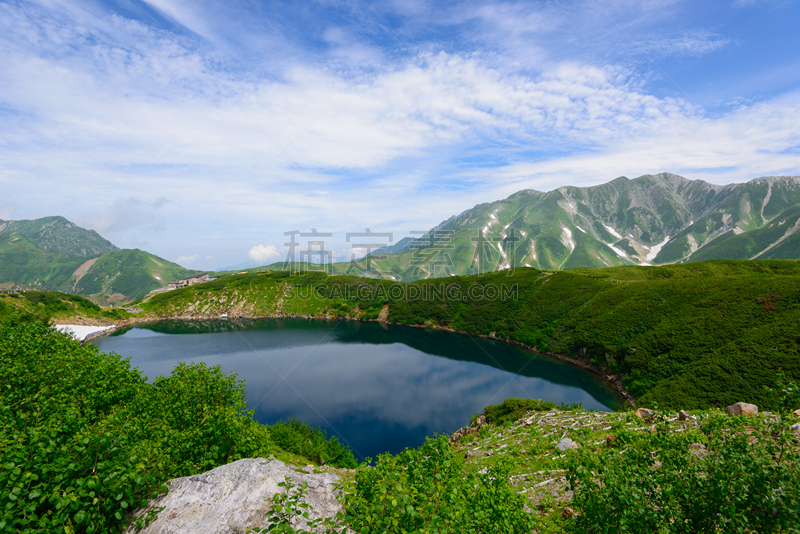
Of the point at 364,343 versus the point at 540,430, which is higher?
the point at 540,430

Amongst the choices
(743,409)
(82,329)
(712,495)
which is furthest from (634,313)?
(82,329)

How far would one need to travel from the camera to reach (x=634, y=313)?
208ft

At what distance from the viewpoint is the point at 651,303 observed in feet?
210

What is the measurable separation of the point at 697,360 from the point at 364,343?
2791 inches

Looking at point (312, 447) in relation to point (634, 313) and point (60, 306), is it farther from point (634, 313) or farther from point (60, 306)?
point (60, 306)

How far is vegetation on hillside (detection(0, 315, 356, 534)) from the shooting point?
6.44 metres

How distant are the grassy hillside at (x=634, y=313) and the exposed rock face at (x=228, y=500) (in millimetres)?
21120

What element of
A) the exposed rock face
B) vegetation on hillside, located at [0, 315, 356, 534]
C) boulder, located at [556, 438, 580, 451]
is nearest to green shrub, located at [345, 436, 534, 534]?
the exposed rock face

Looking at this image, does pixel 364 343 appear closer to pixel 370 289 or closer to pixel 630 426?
pixel 370 289

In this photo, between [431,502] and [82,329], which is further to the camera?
[82,329]

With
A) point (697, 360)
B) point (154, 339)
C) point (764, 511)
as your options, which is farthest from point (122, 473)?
point (154, 339)

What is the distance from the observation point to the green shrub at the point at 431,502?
598 cm

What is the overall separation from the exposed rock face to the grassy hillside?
21120 mm

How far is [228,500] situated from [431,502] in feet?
18.1
